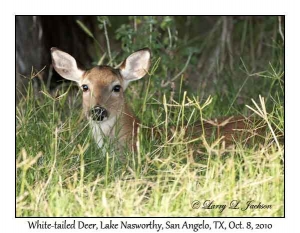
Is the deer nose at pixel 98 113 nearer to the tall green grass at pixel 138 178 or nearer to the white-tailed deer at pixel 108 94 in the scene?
the white-tailed deer at pixel 108 94

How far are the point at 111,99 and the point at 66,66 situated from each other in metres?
0.63

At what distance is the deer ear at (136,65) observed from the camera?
Answer: 702cm

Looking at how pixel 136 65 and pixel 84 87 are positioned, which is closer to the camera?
pixel 84 87

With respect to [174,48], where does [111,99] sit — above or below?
below

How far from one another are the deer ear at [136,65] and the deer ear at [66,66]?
1.20 ft

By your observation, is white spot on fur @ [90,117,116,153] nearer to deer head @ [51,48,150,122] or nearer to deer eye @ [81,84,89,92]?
deer head @ [51,48,150,122]

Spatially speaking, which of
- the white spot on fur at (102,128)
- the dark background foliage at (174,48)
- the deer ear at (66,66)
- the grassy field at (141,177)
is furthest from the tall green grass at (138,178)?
the dark background foliage at (174,48)

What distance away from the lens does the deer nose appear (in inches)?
259

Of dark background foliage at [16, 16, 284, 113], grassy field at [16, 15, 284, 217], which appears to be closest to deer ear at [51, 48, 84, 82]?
dark background foliage at [16, 16, 284, 113]

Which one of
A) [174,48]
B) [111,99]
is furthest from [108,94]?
[174,48]

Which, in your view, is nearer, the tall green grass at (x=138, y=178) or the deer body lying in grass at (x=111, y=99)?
the tall green grass at (x=138, y=178)

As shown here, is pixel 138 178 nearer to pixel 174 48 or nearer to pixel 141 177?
pixel 141 177

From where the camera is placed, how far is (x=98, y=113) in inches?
259
